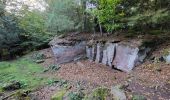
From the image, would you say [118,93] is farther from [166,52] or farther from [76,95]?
[166,52]

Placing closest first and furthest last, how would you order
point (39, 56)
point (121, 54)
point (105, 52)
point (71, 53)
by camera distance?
1. point (121, 54)
2. point (105, 52)
3. point (71, 53)
4. point (39, 56)

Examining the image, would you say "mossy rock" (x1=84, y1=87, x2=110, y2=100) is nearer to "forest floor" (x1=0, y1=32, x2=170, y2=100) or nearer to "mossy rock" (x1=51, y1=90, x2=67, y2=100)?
"forest floor" (x1=0, y1=32, x2=170, y2=100)

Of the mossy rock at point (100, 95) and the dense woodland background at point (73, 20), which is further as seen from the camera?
the dense woodland background at point (73, 20)

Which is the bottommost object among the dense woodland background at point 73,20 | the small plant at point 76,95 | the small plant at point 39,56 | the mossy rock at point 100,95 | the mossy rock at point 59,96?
the small plant at point 39,56

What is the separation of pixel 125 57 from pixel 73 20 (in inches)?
227

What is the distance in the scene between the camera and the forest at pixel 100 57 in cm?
787

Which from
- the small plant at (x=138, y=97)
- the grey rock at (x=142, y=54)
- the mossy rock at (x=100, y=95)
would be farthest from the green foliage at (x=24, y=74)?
the small plant at (x=138, y=97)

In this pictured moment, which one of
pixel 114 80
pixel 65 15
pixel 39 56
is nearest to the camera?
pixel 114 80

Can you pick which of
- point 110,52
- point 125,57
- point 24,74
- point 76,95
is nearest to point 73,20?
point 110,52

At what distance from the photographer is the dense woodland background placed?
35.0 feet

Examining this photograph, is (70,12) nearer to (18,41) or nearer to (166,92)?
(18,41)

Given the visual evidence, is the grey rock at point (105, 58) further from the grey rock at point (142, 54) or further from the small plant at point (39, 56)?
the small plant at point (39, 56)

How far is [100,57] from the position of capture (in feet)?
39.1

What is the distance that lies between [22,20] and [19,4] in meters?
2.06
